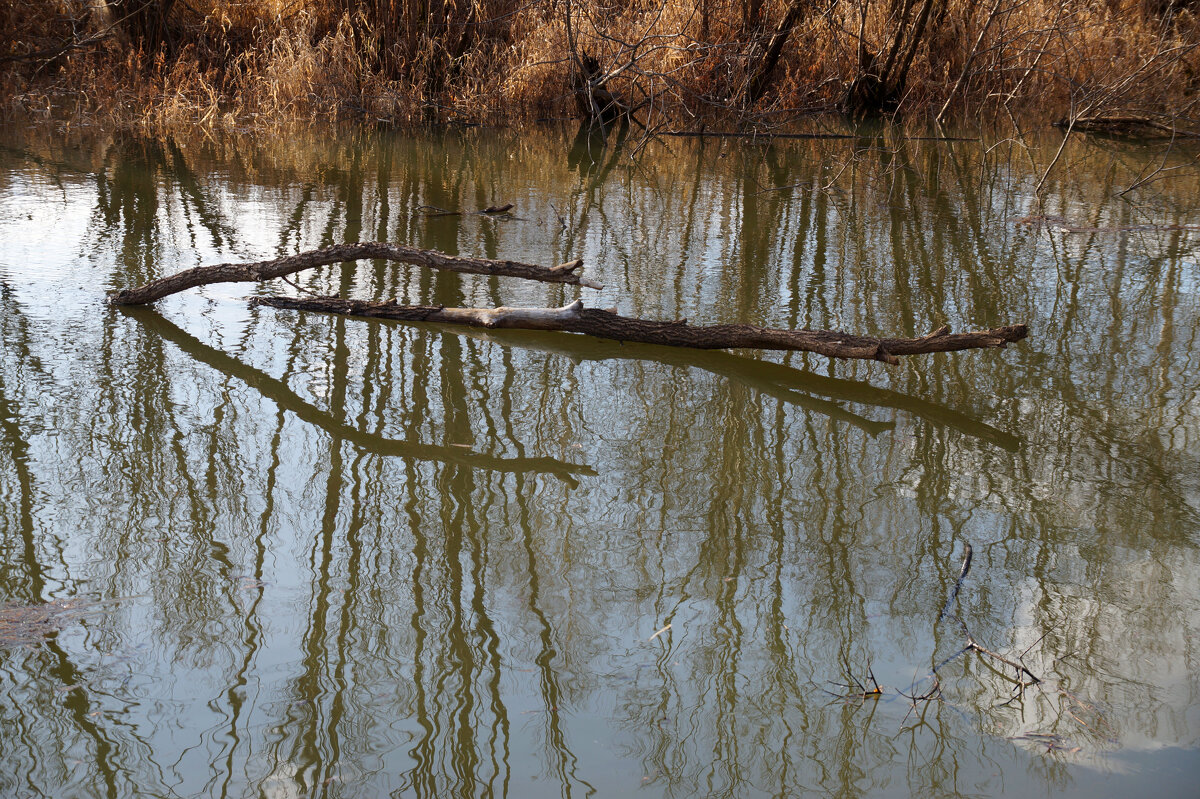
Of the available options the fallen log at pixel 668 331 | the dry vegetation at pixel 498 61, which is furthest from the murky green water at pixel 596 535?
the dry vegetation at pixel 498 61

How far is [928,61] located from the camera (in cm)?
1295

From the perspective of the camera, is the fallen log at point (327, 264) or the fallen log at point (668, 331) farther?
the fallen log at point (327, 264)

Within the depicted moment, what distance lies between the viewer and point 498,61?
42.3 feet

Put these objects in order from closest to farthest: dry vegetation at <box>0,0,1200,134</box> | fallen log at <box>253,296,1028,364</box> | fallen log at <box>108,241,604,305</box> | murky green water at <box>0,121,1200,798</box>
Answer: murky green water at <box>0,121,1200,798</box> → fallen log at <box>253,296,1028,364</box> → fallen log at <box>108,241,604,305</box> → dry vegetation at <box>0,0,1200,134</box>

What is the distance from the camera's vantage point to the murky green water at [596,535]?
220 centimetres

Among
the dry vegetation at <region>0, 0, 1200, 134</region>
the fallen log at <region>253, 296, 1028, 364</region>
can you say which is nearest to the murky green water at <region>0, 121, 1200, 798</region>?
the fallen log at <region>253, 296, 1028, 364</region>

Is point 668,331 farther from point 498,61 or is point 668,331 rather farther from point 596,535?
point 498,61

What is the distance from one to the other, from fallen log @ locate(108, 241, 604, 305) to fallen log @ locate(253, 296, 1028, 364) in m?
0.19

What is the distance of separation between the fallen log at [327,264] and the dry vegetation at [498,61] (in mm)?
7297

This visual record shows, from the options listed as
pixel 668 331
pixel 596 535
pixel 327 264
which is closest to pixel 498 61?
pixel 327 264

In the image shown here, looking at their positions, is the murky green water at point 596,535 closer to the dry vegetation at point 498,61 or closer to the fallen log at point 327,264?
the fallen log at point 327,264

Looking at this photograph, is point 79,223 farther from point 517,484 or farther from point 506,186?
point 517,484

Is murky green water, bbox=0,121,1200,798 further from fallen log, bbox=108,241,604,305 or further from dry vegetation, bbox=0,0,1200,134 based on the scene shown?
dry vegetation, bbox=0,0,1200,134

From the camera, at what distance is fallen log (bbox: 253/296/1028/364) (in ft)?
13.5
